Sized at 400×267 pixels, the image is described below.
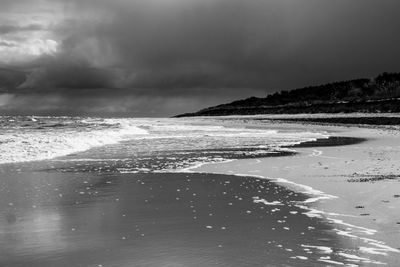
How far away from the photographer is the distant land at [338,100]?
115 metres

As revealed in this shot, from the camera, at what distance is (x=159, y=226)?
897cm

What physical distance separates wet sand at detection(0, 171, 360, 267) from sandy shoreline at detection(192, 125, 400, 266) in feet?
1.48

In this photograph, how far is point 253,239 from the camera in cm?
807

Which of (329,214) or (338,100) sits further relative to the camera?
(338,100)

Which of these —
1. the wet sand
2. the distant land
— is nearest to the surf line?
the wet sand

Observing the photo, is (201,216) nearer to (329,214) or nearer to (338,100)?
(329,214)

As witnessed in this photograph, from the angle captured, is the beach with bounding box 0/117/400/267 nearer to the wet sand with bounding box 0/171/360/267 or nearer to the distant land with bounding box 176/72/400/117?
the wet sand with bounding box 0/171/360/267

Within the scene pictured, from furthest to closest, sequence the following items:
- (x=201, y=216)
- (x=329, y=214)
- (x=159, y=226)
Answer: (x=329, y=214) < (x=201, y=216) < (x=159, y=226)

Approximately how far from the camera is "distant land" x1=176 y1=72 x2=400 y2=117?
377ft

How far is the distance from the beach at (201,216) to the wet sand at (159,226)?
0.7 inches

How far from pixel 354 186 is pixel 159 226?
6.37 m

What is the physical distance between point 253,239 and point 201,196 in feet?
13.8

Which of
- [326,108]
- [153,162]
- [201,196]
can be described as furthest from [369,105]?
[201,196]

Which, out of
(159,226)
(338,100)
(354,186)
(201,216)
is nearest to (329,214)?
(201,216)
